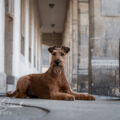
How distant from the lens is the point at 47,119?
2.72 m

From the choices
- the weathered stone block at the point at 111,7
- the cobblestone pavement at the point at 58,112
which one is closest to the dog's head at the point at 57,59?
the cobblestone pavement at the point at 58,112

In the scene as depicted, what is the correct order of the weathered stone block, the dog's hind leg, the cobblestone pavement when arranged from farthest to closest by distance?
the weathered stone block < the dog's hind leg < the cobblestone pavement

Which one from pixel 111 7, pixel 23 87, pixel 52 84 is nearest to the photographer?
pixel 52 84

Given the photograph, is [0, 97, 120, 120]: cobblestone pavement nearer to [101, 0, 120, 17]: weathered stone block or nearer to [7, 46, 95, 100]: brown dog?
[7, 46, 95, 100]: brown dog

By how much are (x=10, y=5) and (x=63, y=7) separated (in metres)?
17.2

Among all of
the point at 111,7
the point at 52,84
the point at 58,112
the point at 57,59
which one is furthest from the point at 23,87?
the point at 111,7

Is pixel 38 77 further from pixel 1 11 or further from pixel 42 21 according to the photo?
pixel 42 21

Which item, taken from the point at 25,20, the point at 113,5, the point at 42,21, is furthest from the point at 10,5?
the point at 42,21

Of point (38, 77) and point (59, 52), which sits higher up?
point (59, 52)

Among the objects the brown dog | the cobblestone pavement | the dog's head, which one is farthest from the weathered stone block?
the cobblestone pavement

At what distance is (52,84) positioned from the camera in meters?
5.79

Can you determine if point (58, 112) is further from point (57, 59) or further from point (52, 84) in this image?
point (52, 84)

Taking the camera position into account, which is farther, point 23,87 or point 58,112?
point 23,87

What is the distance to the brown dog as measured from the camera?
5574mm
